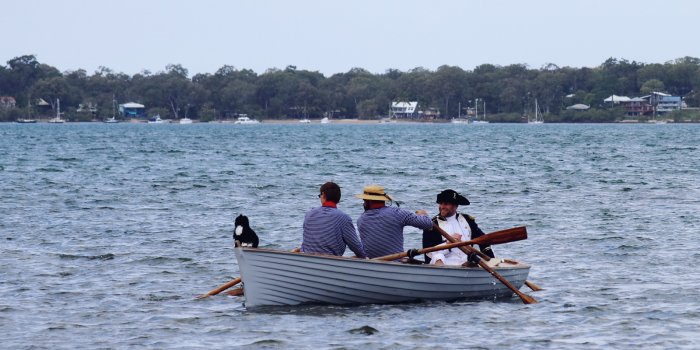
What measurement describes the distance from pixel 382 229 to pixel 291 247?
8.44m

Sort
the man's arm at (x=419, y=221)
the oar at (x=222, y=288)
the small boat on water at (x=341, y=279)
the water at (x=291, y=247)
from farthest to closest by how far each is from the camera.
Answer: the oar at (x=222, y=288)
the man's arm at (x=419, y=221)
the small boat on water at (x=341, y=279)
the water at (x=291, y=247)

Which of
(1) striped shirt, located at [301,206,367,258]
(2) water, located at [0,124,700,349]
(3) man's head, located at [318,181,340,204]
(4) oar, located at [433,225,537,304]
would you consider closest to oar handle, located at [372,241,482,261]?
(4) oar, located at [433,225,537,304]

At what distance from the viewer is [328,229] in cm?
1820

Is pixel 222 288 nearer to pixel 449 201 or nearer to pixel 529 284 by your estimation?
pixel 449 201

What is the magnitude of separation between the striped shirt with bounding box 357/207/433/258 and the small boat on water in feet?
2.20

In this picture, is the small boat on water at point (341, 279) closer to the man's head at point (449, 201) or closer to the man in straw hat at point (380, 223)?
the man in straw hat at point (380, 223)

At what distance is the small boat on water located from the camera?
17.7m

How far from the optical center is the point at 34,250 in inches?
1021

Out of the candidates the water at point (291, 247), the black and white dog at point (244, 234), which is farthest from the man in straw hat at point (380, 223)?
the black and white dog at point (244, 234)

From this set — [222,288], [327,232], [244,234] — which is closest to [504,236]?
[327,232]

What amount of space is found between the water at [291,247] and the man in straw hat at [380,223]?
0.95 metres

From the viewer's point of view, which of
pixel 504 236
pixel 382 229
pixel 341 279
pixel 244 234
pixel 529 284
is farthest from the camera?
pixel 529 284

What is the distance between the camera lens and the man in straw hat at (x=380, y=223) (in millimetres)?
18766

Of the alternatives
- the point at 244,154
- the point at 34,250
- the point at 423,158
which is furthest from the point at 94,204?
the point at 244,154
